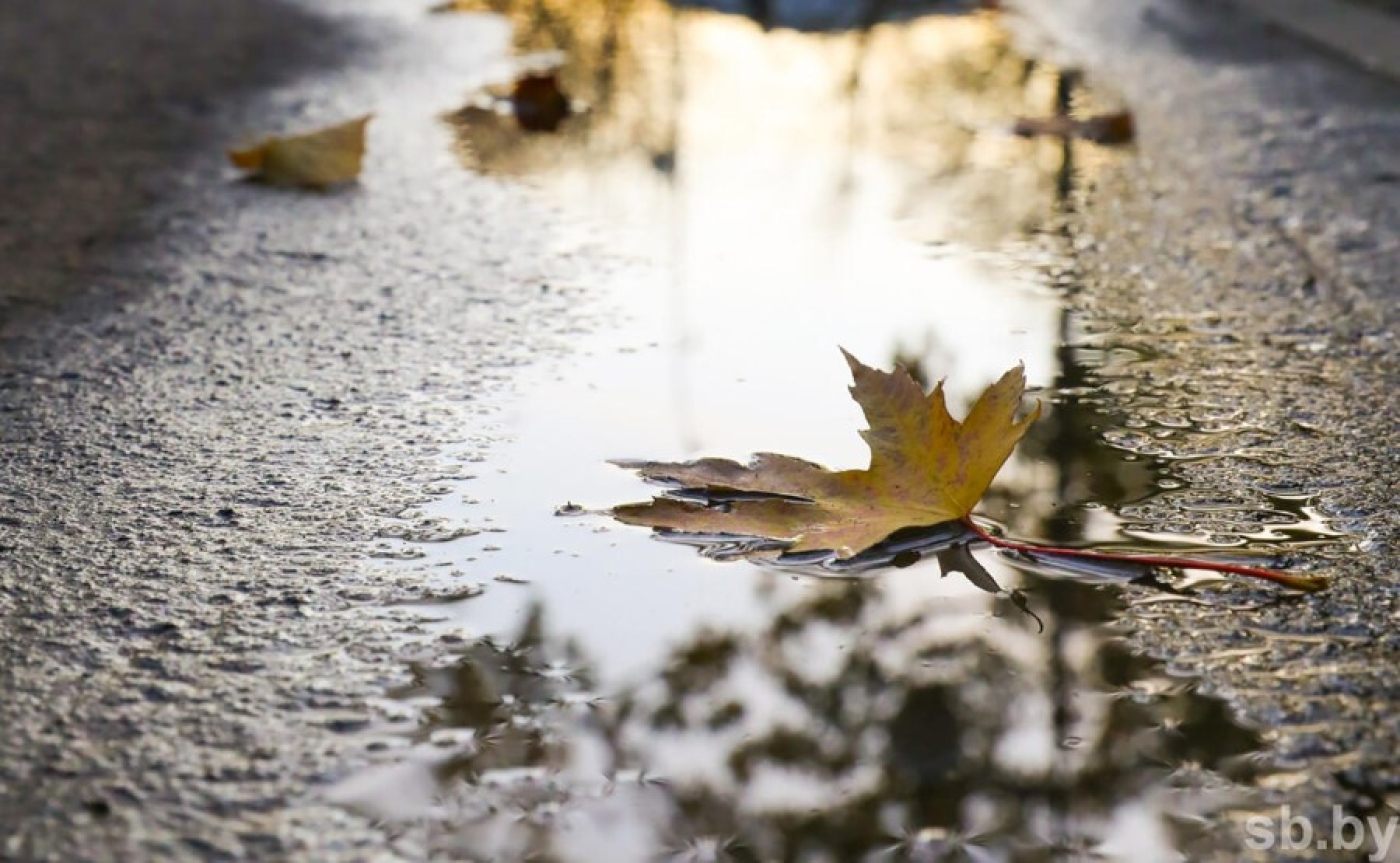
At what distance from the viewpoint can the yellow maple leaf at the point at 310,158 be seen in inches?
161

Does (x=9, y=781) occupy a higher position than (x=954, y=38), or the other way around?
(x=954, y=38)

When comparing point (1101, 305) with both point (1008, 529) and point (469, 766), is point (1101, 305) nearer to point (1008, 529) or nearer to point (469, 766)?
point (1008, 529)

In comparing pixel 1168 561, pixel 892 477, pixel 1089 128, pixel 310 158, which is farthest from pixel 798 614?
pixel 1089 128

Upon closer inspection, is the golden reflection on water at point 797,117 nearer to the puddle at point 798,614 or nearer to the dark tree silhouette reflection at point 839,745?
the puddle at point 798,614

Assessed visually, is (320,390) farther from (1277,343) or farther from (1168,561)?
(1277,343)

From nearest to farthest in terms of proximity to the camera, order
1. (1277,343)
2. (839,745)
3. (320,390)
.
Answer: (839,745)
(320,390)
(1277,343)

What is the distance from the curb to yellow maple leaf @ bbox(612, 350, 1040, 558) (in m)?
3.90

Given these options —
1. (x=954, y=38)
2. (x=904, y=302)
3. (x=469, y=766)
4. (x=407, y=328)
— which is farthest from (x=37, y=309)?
(x=954, y=38)

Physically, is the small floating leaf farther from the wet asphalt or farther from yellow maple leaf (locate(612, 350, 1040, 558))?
yellow maple leaf (locate(612, 350, 1040, 558))

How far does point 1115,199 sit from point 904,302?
3.43 feet

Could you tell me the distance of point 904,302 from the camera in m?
3.12

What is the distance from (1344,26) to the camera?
20.6ft

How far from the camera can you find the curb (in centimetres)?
564

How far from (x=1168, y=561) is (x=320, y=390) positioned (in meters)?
1.36
